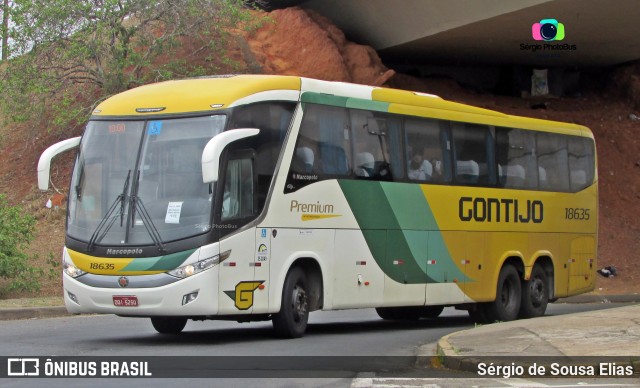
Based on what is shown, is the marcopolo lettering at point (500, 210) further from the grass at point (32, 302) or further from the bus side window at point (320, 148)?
the grass at point (32, 302)

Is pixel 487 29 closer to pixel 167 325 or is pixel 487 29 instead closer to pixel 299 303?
pixel 299 303

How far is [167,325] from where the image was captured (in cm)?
1590

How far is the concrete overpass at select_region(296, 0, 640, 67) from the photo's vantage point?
1105 inches

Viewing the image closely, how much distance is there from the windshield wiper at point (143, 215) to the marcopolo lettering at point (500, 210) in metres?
6.80

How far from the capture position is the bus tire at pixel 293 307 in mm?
14664

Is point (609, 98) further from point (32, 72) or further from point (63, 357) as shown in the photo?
point (63, 357)

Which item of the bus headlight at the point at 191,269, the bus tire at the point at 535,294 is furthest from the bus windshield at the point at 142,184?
the bus tire at the point at 535,294

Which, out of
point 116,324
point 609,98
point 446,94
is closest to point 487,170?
point 116,324

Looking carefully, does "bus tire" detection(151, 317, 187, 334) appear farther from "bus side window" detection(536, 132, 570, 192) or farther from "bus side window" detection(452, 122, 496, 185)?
"bus side window" detection(536, 132, 570, 192)

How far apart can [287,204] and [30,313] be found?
6.32m

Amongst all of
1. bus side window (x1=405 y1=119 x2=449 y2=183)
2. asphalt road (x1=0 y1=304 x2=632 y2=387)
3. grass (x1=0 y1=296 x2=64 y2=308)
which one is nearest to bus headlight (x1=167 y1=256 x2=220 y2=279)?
asphalt road (x1=0 y1=304 x2=632 y2=387)

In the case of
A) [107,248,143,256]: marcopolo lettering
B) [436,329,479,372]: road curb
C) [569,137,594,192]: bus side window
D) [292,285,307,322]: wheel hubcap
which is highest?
[569,137,594,192]: bus side window

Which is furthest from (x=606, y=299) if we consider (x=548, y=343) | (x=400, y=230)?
(x=548, y=343)

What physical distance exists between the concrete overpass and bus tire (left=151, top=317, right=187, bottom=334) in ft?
47.3
